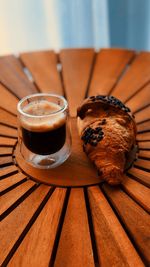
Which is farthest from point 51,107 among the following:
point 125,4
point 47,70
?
point 125,4

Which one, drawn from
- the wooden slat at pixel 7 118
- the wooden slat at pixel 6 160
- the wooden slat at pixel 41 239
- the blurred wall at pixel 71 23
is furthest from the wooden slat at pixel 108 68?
the blurred wall at pixel 71 23

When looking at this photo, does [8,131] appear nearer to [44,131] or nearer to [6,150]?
[6,150]

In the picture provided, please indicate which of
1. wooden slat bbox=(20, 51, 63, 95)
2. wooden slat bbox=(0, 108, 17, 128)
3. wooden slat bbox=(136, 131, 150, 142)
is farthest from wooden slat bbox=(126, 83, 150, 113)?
wooden slat bbox=(0, 108, 17, 128)

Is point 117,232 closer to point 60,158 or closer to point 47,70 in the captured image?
point 60,158


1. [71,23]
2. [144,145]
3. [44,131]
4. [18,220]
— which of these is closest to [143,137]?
[144,145]

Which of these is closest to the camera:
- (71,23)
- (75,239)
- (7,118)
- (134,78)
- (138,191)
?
(75,239)

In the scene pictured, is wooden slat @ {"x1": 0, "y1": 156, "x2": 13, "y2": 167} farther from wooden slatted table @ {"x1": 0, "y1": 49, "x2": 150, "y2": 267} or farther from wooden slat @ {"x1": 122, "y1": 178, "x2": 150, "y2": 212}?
wooden slat @ {"x1": 122, "y1": 178, "x2": 150, "y2": 212}
